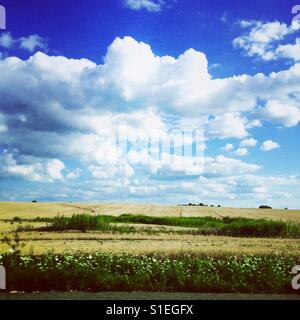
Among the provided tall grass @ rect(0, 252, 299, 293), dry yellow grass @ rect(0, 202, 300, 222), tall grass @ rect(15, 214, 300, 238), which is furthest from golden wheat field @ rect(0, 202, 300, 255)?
tall grass @ rect(0, 252, 299, 293)

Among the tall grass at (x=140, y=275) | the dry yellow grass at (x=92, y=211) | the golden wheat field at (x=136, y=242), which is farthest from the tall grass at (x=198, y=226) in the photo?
the tall grass at (x=140, y=275)

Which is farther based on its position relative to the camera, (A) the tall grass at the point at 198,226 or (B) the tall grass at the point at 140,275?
(A) the tall grass at the point at 198,226

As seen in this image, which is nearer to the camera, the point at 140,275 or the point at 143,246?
the point at 140,275

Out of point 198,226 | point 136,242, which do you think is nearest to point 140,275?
point 136,242

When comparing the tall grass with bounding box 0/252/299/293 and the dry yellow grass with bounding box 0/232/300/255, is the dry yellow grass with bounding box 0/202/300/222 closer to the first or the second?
the dry yellow grass with bounding box 0/232/300/255

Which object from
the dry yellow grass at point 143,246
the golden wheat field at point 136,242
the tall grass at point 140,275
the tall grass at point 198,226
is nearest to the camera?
the tall grass at point 140,275

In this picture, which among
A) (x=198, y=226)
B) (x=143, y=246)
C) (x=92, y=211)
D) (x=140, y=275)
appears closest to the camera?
(x=140, y=275)

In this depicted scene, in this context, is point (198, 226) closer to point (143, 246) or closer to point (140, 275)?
point (143, 246)

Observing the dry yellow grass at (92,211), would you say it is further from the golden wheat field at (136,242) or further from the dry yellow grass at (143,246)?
the dry yellow grass at (143,246)

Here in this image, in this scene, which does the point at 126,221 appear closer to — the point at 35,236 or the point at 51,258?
the point at 35,236

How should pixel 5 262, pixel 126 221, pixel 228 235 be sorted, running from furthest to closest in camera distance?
1. pixel 126 221
2. pixel 228 235
3. pixel 5 262
